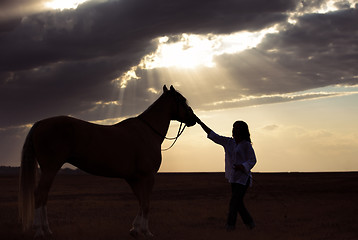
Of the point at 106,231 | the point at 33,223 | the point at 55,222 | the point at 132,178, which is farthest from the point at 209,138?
the point at 55,222

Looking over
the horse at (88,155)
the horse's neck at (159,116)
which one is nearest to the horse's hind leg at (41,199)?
the horse at (88,155)

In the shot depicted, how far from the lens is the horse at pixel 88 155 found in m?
7.69

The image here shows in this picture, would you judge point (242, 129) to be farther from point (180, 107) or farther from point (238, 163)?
point (180, 107)

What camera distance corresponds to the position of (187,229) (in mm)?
9656

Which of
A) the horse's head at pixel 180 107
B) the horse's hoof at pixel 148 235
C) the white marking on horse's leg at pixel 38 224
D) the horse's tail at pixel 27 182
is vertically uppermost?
the horse's head at pixel 180 107

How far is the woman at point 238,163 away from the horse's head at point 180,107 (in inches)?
34.3

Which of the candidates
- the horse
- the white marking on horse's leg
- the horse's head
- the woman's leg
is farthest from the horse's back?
the woman's leg

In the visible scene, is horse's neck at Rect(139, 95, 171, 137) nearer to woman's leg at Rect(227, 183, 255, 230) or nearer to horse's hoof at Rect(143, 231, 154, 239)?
woman's leg at Rect(227, 183, 255, 230)

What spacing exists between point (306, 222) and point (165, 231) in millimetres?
4211

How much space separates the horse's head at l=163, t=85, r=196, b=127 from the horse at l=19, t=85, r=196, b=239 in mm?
520

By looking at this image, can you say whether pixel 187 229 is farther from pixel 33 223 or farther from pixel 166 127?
pixel 33 223

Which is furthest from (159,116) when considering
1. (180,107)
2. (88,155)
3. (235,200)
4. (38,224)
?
(38,224)

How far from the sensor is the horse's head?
30.8 feet

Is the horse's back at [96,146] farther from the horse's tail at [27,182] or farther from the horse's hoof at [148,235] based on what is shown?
the horse's hoof at [148,235]
